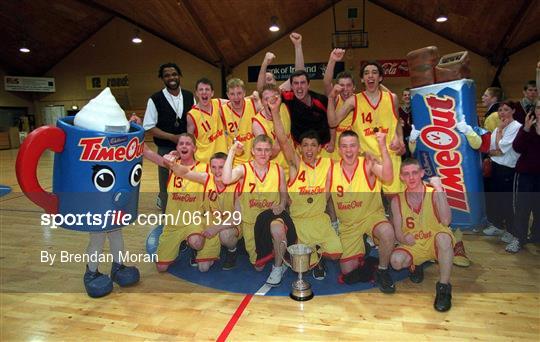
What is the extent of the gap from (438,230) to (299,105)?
58.3 inches

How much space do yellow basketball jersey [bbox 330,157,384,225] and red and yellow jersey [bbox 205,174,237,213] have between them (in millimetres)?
879

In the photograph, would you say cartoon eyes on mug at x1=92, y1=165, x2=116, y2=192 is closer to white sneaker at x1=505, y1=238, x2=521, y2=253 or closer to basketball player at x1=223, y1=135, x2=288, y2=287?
basketball player at x1=223, y1=135, x2=288, y2=287

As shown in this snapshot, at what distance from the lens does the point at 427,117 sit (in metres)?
3.62

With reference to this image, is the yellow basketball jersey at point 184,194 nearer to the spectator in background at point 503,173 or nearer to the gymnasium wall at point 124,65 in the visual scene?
the spectator in background at point 503,173

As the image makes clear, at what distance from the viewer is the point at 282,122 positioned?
3385 mm

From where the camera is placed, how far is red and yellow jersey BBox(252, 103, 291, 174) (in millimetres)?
3396

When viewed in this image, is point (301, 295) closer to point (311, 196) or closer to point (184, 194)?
point (311, 196)

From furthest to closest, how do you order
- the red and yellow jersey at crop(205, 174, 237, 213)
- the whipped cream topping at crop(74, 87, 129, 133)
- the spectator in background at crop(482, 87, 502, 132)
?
the spectator in background at crop(482, 87, 502, 132), the red and yellow jersey at crop(205, 174, 237, 213), the whipped cream topping at crop(74, 87, 129, 133)

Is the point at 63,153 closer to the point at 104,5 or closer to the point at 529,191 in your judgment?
the point at 529,191

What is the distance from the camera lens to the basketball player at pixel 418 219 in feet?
8.94

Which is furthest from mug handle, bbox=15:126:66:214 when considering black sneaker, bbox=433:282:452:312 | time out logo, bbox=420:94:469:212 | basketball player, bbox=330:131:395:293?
time out logo, bbox=420:94:469:212

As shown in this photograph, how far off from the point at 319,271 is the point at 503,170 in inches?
90.8

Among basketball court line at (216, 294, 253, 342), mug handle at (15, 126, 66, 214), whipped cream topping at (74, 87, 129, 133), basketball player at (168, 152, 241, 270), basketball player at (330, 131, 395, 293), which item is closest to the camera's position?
basketball court line at (216, 294, 253, 342)
